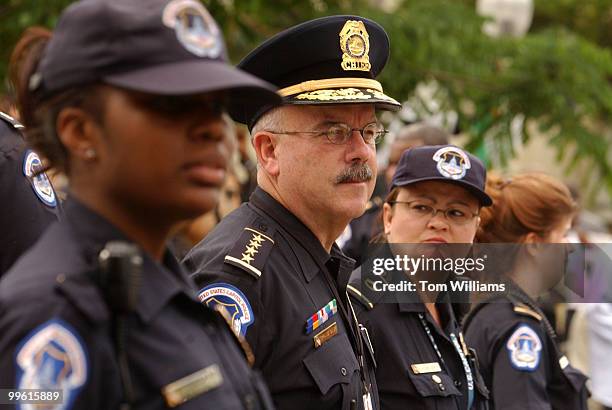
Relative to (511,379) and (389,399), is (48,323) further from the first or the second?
(511,379)

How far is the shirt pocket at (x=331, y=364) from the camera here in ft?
10.3

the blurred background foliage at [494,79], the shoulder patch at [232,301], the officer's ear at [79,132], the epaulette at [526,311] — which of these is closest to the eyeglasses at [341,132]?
the shoulder patch at [232,301]

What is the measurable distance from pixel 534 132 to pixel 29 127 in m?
8.54

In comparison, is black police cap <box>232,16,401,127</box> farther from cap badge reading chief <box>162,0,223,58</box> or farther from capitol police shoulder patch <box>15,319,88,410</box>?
capitol police shoulder patch <box>15,319,88,410</box>

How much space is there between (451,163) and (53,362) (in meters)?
2.62

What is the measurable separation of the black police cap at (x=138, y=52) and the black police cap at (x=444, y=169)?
217 cm

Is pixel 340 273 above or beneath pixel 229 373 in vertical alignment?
beneath

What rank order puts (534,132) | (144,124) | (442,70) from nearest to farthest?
(144,124), (442,70), (534,132)

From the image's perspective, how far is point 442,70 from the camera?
9281 mm

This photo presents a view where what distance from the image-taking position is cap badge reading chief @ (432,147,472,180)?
13.7 ft

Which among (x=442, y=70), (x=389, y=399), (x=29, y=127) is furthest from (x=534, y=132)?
(x=29, y=127)

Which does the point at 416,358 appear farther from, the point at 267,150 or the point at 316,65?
the point at 316,65

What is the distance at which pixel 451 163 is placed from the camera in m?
4.21

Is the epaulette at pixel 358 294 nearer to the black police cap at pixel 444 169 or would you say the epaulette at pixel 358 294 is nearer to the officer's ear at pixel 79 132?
the black police cap at pixel 444 169
